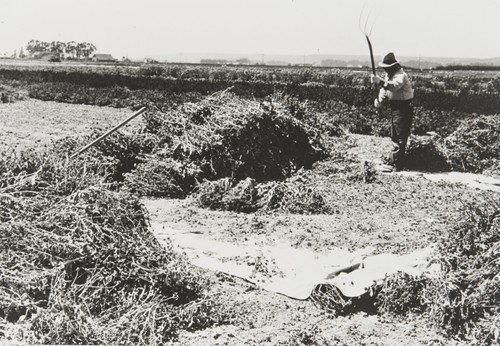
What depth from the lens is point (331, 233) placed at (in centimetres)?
658

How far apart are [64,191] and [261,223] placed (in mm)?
2765

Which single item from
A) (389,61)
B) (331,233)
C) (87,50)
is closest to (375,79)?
(389,61)

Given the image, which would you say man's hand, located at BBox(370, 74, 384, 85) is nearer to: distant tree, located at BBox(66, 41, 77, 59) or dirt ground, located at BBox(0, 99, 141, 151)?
dirt ground, located at BBox(0, 99, 141, 151)

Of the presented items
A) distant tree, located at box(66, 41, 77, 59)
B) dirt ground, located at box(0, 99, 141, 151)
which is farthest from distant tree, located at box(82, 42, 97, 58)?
dirt ground, located at box(0, 99, 141, 151)

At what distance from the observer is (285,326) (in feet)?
14.2

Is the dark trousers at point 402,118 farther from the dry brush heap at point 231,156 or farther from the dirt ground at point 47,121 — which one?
the dirt ground at point 47,121

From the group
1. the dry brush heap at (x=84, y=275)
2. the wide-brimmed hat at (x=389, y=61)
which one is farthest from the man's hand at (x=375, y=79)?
the dry brush heap at (x=84, y=275)

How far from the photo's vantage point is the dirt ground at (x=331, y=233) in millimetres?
4168

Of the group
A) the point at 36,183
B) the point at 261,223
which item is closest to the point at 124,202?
the point at 36,183

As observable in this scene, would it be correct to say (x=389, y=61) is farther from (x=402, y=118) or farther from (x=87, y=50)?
(x=87, y=50)

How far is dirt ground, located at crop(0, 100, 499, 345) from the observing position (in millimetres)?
4168

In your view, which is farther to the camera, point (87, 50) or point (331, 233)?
point (87, 50)

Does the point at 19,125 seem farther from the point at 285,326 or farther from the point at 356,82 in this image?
the point at 356,82

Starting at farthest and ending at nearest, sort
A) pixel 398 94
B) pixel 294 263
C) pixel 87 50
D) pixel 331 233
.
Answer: pixel 87 50 < pixel 398 94 < pixel 331 233 < pixel 294 263
